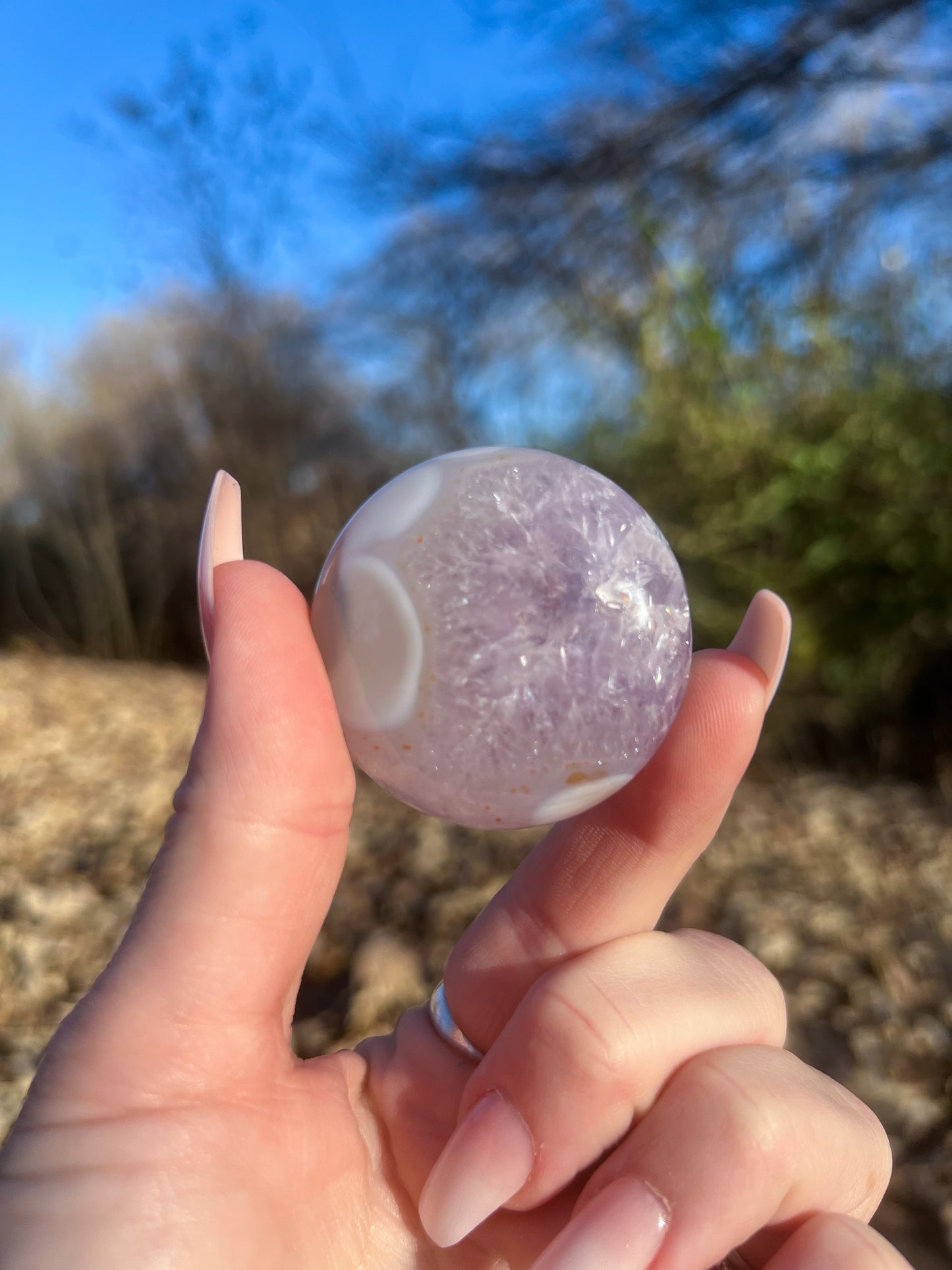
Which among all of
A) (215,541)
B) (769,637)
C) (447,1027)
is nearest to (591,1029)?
(447,1027)

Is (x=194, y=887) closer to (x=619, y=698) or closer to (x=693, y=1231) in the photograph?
(x=619, y=698)

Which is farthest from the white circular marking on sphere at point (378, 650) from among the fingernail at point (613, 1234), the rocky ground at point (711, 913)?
the rocky ground at point (711, 913)

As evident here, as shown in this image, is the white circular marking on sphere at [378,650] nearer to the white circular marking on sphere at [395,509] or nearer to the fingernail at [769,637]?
the white circular marking on sphere at [395,509]

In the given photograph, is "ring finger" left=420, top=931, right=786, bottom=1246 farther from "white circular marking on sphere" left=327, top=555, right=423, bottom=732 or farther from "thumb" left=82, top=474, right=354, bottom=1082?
"white circular marking on sphere" left=327, top=555, right=423, bottom=732

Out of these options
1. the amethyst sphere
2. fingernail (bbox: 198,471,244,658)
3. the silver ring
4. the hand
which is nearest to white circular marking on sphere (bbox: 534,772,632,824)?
the amethyst sphere

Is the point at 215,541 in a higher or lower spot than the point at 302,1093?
higher

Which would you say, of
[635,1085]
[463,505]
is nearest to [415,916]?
[635,1085]

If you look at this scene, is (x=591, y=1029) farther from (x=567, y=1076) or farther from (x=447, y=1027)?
(x=447, y=1027)
